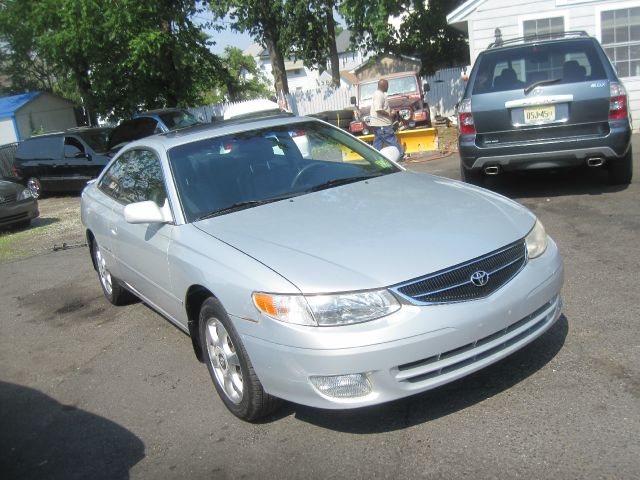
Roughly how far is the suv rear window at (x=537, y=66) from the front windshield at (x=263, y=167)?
126 inches

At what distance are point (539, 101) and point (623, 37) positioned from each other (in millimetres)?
7594

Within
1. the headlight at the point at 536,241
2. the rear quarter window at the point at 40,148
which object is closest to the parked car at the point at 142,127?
the rear quarter window at the point at 40,148

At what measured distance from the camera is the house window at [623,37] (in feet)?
43.4

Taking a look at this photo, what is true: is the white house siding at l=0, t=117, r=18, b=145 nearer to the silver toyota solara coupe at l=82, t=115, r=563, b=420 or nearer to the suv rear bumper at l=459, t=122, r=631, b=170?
the suv rear bumper at l=459, t=122, r=631, b=170

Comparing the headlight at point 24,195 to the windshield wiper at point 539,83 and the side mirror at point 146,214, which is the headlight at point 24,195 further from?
the windshield wiper at point 539,83

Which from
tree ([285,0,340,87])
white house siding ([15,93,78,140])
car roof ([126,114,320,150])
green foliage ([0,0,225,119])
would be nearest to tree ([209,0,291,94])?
tree ([285,0,340,87])

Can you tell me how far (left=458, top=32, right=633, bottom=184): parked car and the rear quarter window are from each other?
1159cm

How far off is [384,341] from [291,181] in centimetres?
180

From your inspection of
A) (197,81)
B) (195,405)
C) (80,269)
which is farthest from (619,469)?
(197,81)

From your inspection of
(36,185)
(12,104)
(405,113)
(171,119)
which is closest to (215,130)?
(171,119)

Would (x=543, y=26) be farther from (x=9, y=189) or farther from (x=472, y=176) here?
(x=9, y=189)

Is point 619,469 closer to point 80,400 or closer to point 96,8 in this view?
point 80,400

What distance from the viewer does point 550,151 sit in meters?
7.30

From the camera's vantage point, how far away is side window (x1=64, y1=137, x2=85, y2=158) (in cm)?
1529
